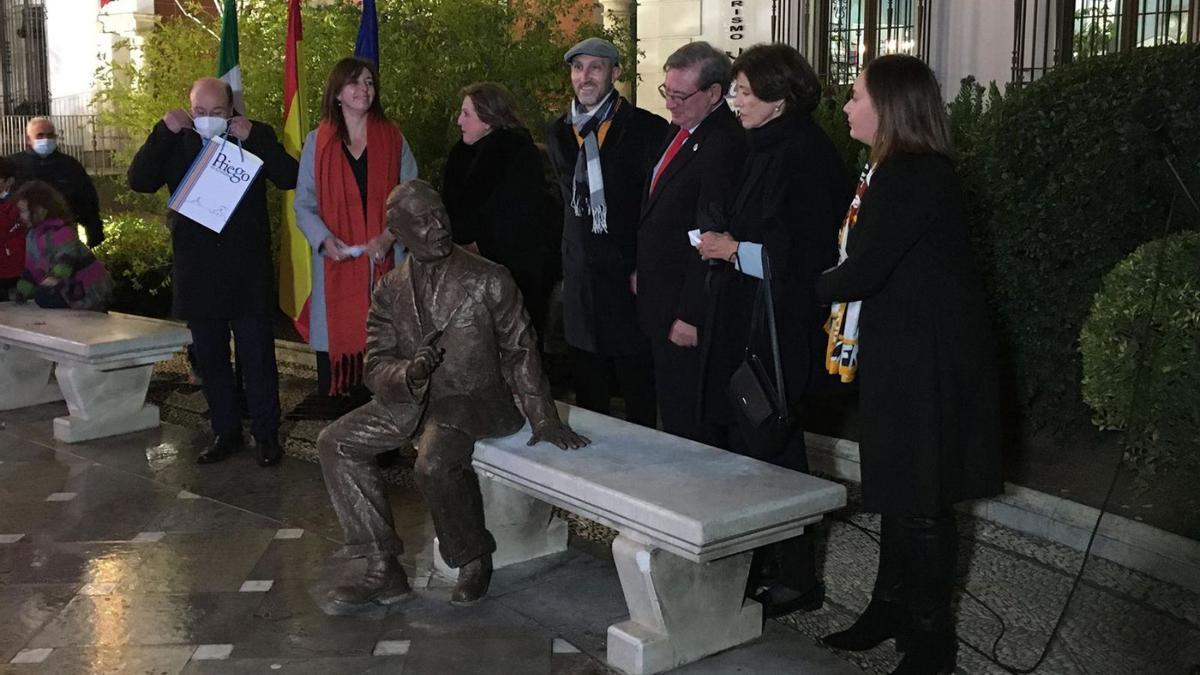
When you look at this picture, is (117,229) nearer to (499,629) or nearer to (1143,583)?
(499,629)

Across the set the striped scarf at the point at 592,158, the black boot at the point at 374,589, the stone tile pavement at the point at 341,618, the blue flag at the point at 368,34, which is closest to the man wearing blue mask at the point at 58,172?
the blue flag at the point at 368,34


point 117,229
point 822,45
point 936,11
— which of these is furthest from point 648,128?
point 117,229

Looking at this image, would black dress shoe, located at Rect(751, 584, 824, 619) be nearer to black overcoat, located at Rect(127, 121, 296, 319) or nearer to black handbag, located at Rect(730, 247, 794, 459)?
black handbag, located at Rect(730, 247, 794, 459)

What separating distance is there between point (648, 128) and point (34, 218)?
14.8 ft

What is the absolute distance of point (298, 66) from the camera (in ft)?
24.7

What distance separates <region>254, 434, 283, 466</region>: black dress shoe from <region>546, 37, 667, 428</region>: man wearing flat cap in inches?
72.7

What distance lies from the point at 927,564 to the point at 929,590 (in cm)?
8

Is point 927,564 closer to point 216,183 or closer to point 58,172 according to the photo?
point 216,183

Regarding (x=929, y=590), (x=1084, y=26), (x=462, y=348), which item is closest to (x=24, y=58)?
(x=1084, y=26)

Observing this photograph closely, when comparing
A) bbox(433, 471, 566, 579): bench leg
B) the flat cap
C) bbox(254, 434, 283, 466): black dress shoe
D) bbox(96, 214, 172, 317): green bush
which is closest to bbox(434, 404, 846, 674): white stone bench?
bbox(433, 471, 566, 579): bench leg

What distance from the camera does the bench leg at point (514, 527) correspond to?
5.02 meters

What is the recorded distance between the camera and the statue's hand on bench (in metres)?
4.70

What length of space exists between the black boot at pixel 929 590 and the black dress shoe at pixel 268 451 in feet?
12.1

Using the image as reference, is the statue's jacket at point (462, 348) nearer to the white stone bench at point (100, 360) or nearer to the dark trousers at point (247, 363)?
the dark trousers at point (247, 363)
